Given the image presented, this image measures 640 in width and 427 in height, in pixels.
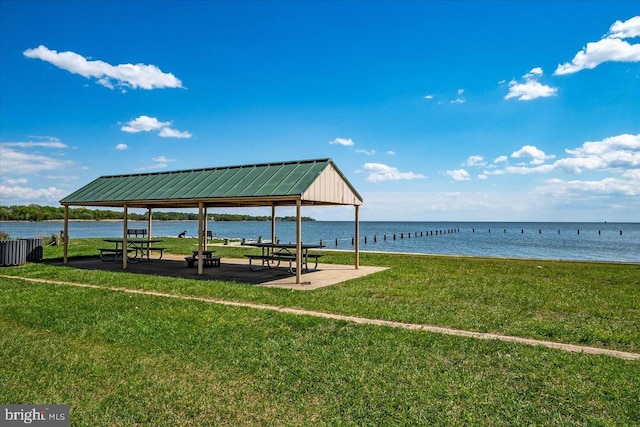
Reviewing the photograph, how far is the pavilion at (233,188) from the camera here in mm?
12789

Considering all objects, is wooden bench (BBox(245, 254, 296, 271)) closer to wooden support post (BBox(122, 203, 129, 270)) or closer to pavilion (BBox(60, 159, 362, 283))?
pavilion (BBox(60, 159, 362, 283))

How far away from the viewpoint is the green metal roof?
13.0m

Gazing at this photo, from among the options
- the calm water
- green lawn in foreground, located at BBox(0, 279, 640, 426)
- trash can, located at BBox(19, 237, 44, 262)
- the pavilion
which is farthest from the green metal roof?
the calm water

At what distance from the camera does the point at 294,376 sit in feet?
16.4

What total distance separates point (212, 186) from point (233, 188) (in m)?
1.22

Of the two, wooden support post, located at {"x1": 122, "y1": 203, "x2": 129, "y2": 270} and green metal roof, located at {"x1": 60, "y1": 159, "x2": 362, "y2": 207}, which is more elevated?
green metal roof, located at {"x1": 60, "y1": 159, "x2": 362, "y2": 207}

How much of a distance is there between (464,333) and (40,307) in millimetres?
8347

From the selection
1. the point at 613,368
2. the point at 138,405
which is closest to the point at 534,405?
the point at 613,368

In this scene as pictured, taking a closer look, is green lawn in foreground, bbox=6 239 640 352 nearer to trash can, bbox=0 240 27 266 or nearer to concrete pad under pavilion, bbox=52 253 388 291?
concrete pad under pavilion, bbox=52 253 388 291

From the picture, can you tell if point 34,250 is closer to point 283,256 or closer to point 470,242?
point 283,256

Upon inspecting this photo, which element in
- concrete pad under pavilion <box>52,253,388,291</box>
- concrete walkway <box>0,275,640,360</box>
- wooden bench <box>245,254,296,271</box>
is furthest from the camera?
wooden bench <box>245,254,296,271</box>

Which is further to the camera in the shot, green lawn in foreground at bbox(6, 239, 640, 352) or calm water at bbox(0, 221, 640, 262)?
calm water at bbox(0, 221, 640, 262)

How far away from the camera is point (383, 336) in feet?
21.6

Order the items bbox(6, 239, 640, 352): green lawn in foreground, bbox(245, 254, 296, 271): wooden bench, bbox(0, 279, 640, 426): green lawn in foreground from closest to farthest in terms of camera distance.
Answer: bbox(0, 279, 640, 426): green lawn in foreground < bbox(6, 239, 640, 352): green lawn in foreground < bbox(245, 254, 296, 271): wooden bench
